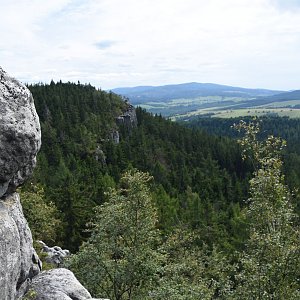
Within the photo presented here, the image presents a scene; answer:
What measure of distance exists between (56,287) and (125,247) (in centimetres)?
1011

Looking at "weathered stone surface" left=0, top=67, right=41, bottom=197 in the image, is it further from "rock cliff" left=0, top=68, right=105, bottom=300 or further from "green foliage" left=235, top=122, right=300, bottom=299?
"green foliage" left=235, top=122, right=300, bottom=299

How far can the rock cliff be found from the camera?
42.1 ft

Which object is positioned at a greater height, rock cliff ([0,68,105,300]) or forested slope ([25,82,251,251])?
rock cliff ([0,68,105,300])

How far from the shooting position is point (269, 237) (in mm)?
18234

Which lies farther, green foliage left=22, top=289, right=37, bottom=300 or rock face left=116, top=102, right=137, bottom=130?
rock face left=116, top=102, right=137, bottom=130

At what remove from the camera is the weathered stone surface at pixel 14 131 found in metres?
12.9

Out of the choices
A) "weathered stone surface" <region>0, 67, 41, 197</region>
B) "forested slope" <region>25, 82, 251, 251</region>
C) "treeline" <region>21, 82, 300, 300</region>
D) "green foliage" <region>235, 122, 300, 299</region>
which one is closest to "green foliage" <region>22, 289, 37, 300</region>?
"weathered stone surface" <region>0, 67, 41, 197</region>

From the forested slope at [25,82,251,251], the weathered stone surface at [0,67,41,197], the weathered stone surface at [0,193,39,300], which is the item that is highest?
the weathered stone surface at [0,67,41,197]

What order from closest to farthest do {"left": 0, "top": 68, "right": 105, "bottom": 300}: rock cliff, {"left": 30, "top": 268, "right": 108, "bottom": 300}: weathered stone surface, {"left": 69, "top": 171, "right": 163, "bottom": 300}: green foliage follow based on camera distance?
{"left": 0, "top": 68, "right": 105, "bottom": 300}: rock cliff → {"left": 30, "top": 268, "right": 108, "bottom": 300}: weathered stone surface → {"left": 69, "top": 171, "right": 163, "bottom": 300}: green foliage

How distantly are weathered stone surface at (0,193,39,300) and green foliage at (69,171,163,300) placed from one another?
10731mm

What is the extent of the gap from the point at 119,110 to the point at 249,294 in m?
155

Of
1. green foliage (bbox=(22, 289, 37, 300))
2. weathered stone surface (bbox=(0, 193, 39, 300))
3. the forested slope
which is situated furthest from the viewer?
the forested slope

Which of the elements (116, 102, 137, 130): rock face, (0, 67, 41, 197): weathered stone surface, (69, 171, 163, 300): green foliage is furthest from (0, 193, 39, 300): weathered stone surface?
(116, 102, 137, 130): rock face

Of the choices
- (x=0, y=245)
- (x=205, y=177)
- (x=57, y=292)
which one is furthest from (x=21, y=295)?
(x=205, y=177)
